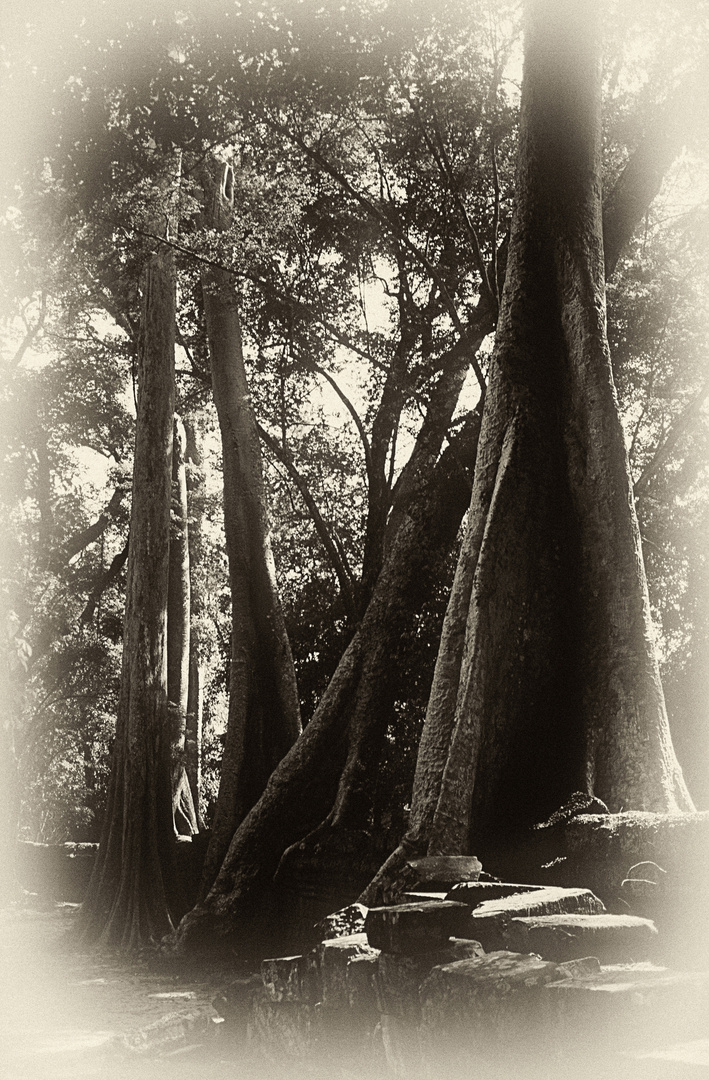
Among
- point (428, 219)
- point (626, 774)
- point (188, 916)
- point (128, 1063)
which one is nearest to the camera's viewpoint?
point (128, 1063)

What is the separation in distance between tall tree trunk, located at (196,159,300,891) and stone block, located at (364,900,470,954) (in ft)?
19.8

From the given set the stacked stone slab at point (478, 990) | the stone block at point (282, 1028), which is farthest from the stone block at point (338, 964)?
the stone block at point (282, 1028)

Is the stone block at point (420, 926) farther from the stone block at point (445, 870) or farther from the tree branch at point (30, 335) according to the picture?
the tree branch at point (30, 335)

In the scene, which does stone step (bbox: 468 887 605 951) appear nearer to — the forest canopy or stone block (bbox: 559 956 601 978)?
stone block (bbox: 559 956 601 978)

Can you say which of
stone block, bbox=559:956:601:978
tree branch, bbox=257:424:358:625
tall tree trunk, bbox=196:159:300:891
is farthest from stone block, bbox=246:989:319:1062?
tree branch, bbox=257:424:358:625

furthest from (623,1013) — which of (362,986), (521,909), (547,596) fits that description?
(547,596)

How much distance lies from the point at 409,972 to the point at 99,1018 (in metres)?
3.76

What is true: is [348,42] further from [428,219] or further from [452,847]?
[452,847]

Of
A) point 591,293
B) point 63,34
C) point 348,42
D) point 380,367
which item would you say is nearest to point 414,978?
point 591,293

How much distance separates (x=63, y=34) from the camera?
7750mm

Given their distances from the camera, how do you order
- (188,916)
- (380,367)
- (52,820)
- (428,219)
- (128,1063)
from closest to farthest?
(128,1063) < (188,916) < (428,219) < (380,367) < (52,820)

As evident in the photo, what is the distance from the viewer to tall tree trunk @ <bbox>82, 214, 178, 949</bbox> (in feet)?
33.6

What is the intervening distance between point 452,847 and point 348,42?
7282mm

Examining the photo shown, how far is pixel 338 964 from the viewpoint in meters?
4.16
